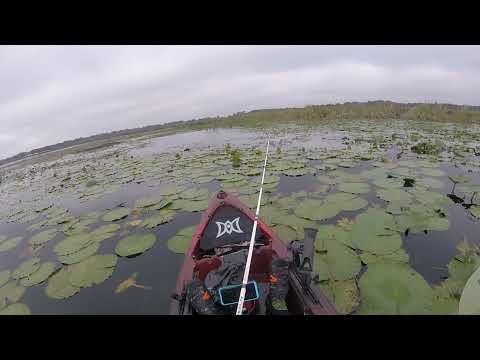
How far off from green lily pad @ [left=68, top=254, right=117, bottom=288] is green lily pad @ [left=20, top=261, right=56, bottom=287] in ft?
1.52

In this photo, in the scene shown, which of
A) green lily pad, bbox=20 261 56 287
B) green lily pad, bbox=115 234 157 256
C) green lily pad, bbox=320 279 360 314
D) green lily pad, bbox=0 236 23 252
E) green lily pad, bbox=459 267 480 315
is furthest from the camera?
green lily pad, bbox=0 236 23 252

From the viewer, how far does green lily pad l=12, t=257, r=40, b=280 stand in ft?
19.3

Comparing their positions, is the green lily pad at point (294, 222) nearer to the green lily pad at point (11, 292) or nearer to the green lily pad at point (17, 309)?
the green lily pad at point (17, 309)

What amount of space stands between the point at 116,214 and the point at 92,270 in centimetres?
323

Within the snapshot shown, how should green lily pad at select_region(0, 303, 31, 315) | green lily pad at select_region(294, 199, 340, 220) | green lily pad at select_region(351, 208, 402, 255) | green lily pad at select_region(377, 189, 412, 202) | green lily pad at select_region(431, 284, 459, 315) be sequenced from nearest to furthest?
green lily pad at select_region(431, 284, 459, 315) → green lily pad at select_region(0, 303, 31, 315) → green lily pad at select_region(351, 208, 402, 255) → green lily pad at select_region(294, 199, 340, 220) → green lily pad at select_region(377, 189, 412, 202)

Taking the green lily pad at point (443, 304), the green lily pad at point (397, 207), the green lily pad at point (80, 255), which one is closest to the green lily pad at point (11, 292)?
the green lily pad at point (80, 255)

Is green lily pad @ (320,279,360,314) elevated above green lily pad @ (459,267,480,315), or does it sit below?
below

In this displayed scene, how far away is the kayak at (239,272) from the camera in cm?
334

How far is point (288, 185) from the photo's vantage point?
30.7 ft

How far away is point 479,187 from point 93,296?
408 inches

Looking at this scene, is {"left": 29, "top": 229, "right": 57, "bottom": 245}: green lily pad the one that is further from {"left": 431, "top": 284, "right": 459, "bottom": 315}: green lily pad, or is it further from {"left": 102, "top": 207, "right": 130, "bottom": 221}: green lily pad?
{"left": 431, "top": 284, "right": 459, "bottom": 315}: green lily pad

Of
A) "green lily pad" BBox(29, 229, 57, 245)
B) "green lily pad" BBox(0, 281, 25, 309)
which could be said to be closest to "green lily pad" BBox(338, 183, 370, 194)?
"green lily pad" BBox(0, 281, 25, 309)
